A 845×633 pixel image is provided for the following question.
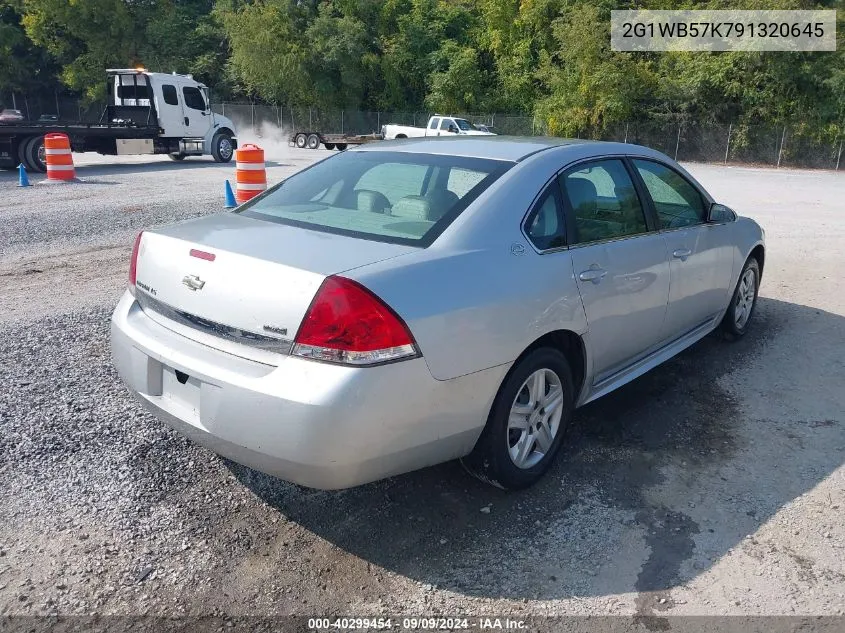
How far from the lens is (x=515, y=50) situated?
43.3 metres

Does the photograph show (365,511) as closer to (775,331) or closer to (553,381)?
(553,381)

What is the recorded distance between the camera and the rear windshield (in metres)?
3.25

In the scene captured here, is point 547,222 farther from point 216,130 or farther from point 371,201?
point 216,130

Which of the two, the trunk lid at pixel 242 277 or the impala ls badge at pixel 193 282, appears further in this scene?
the impala ls badge at pixel 193 282

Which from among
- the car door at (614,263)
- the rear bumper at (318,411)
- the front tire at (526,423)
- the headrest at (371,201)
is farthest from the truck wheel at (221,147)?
the front tire at (526,423)

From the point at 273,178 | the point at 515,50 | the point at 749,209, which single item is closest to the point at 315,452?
the point at 749,209

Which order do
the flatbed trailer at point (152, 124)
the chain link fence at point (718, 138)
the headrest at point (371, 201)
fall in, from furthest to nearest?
1. the chain link fence at point (718, 138)
2. the flatbed trailer at point (152, 124)
3. the headrest at point (371, 201)

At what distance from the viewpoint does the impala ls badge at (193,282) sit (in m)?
2.95

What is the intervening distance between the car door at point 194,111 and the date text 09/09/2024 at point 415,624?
22310 mm

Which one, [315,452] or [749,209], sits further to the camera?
[749,209]

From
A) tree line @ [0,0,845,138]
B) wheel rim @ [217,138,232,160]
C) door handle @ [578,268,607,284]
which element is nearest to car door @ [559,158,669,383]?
door handle @ [578,268,607,284]

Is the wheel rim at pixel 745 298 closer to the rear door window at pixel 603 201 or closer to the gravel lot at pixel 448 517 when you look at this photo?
the gravel lot at pixel 448 517

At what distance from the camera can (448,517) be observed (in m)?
3.22

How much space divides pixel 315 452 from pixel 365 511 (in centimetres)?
77
